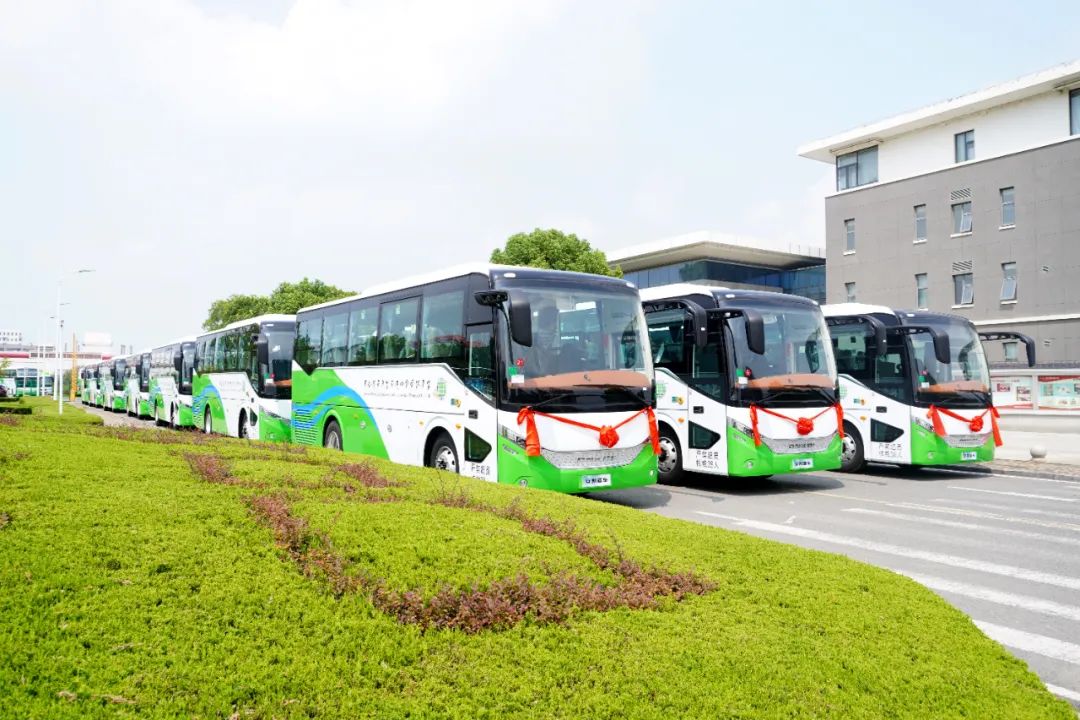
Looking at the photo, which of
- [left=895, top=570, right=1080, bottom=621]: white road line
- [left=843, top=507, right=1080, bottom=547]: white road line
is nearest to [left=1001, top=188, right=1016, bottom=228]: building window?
[left=843, top=507, right=1080, bottom=547]: white road line

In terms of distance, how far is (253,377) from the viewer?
67.6 feet

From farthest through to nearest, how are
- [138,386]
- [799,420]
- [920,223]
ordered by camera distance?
[920,223] → [138,386] → [799,420]

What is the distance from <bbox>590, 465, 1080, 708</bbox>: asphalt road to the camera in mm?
6199

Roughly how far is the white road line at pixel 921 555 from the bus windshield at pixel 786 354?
9.90 ft

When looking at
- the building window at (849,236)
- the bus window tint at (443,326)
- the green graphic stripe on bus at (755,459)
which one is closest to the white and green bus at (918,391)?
the green graphic stripe on bus at (755,459)

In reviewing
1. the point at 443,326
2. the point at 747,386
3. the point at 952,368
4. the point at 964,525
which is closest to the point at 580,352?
the point at 443,326

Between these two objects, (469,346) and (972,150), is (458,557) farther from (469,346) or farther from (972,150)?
(972,150)

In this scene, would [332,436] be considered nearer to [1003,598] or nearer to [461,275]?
[461,275]

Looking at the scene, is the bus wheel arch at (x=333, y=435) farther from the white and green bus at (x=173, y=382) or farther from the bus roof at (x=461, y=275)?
the white and green bus at (x=173, y=382)

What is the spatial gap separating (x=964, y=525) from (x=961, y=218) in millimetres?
34249

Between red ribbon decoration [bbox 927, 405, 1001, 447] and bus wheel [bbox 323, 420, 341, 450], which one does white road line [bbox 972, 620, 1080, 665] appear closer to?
red ribbon decoration [bbox 927, 405, 1001, 447]

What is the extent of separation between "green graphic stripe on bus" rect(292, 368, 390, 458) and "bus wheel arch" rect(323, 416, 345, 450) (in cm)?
5

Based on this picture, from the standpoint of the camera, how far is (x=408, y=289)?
13.2 metres

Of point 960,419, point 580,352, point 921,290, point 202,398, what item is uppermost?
Answer: point 921,290
